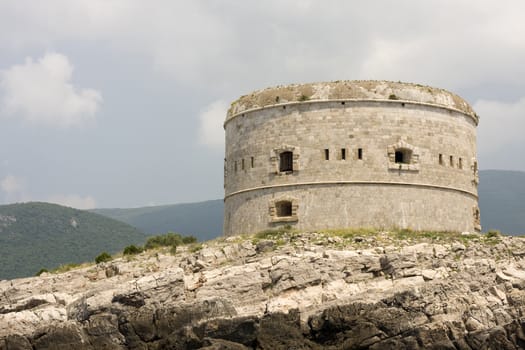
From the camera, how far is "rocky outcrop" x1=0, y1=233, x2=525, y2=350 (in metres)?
27.0

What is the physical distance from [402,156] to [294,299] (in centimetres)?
952

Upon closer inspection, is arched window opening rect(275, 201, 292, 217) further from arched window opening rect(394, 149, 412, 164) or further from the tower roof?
arched window opening rect(394, 149, 412, 164)

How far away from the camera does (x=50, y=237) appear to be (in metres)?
109

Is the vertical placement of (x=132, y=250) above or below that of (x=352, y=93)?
below

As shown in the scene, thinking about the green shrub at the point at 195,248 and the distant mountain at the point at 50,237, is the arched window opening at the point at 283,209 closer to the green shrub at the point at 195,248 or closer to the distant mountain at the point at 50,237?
the green shrub at the point at 195,248

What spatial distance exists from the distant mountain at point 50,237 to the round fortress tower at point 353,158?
2479 inches

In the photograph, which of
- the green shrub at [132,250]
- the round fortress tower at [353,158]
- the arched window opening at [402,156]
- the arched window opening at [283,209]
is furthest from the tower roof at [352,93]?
the green shrub at [132,250]

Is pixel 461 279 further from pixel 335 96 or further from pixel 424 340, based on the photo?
pixel 335 96

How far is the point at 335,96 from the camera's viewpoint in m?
35.4

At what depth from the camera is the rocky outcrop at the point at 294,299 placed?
27.0m

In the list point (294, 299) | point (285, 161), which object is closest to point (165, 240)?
point (285, 161)

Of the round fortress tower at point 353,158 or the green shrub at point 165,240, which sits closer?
the round fortress tower at point 353,158

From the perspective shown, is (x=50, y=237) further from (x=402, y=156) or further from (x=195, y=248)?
(x=402, y=156)

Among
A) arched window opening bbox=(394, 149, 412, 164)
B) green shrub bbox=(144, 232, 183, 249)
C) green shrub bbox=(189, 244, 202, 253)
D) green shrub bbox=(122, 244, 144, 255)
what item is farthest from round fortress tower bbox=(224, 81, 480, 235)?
green shrub bbox=(144, 232, 183, 249)
